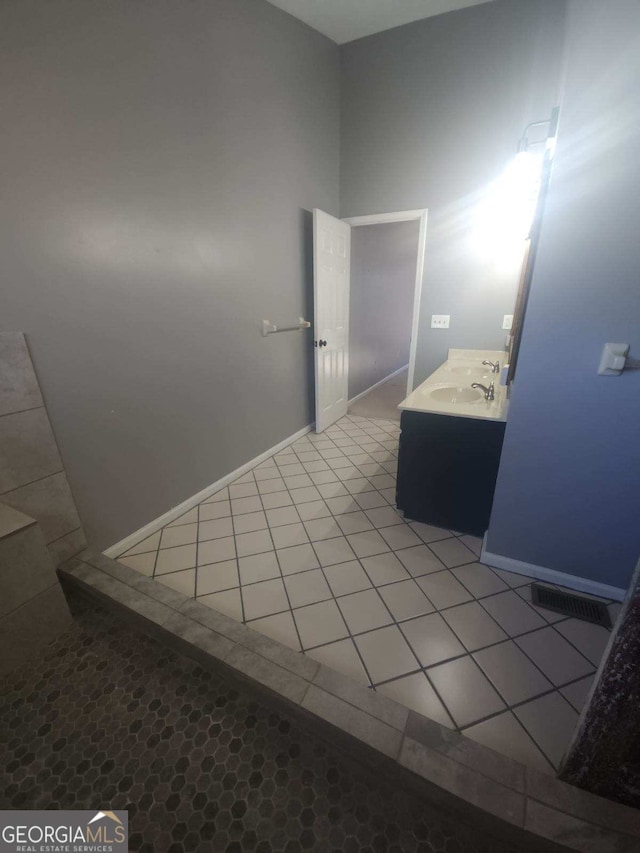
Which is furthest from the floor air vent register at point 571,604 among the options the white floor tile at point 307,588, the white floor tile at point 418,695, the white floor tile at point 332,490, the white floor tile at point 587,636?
the white floor tile at point 332,490

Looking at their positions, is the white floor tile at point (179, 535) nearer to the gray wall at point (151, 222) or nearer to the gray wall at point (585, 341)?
the gray wall at point (151, 222)

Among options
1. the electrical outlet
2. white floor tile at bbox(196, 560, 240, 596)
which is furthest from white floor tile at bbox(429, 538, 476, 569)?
the electrical outlet

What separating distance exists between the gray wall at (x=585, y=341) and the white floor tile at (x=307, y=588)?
90cm

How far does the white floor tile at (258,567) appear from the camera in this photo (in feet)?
5.47

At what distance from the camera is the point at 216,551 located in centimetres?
185

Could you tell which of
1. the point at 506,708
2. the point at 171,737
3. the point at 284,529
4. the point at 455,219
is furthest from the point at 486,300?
the point at 171,737

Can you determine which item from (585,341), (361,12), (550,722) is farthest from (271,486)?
(361,12)

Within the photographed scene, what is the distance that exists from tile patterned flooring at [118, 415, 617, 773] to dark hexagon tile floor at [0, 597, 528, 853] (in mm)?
254

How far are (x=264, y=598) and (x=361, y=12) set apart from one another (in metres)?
4.12

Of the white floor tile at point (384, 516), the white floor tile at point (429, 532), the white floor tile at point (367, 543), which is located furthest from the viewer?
the white floor tile at point (384, 516)

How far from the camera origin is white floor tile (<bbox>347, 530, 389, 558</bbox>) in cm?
183

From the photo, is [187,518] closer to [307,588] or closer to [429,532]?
[307,588]

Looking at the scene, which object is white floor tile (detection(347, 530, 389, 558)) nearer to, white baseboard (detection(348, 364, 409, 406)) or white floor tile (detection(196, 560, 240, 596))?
white floor tile (detection(196, 560, 240, 596))

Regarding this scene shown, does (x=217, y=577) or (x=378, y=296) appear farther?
(x=378, y=296)
